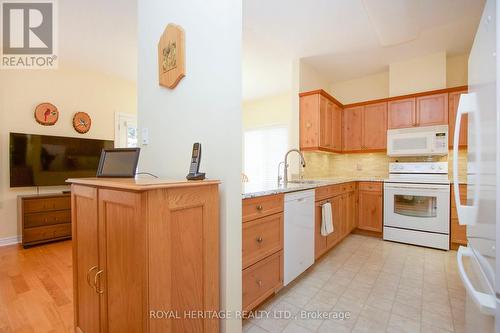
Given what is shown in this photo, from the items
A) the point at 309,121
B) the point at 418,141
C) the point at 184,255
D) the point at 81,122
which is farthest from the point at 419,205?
the point at 81,122

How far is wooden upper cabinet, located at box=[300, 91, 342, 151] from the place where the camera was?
3.48m

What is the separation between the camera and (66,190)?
371cm

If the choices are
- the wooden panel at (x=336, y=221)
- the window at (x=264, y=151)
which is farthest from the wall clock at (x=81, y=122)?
the wooden panel at (x=336, y=221)

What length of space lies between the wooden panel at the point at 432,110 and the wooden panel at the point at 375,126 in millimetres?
477

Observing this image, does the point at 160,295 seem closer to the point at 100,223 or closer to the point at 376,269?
the point at 100,223

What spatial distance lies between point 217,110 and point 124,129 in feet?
12.9

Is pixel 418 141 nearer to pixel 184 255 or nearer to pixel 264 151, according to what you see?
pixel 264 151

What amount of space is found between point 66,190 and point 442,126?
5.86 metres

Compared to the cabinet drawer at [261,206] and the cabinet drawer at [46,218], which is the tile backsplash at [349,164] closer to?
the cabinet drawer at [261,206]

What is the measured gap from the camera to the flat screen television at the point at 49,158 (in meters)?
3.23

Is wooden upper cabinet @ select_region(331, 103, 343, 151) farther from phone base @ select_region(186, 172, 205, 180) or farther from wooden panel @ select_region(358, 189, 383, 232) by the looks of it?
phone base @ select_region(186, 172, 205, 180)

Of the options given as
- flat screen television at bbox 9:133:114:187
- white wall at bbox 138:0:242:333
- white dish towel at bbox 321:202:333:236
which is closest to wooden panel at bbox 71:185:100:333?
white wall at bbox 138:0:242:333

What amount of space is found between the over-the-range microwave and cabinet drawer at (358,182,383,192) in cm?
Result: 57

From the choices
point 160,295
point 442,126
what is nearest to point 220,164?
point 160,295
